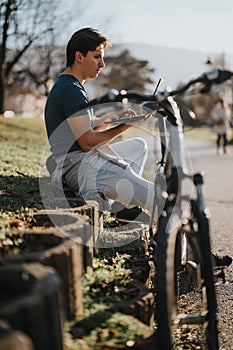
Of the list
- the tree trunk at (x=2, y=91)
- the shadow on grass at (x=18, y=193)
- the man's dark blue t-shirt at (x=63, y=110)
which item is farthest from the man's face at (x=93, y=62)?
the tree trunk at (x=2, y=91)

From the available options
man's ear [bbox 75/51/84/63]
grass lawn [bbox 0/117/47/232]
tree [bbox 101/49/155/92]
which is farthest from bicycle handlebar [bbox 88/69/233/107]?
tree [bbox 101/49/155/92]

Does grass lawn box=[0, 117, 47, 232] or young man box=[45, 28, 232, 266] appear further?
young man box=[45, 28, 232, 266]

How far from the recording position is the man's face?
5.46 metres

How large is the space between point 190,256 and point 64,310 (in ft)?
3.03

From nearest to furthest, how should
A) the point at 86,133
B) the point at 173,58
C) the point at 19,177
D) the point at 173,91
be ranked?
the point at 173,91
the point at 86,133
the point at 19,177
the point at 173,58

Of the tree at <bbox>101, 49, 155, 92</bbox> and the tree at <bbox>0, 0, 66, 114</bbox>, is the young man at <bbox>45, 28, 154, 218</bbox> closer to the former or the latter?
the tree at <bbox>0, 0, 66, 114</bbox>

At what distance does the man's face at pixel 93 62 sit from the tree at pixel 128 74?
56.1 m

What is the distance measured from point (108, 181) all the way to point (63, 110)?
0.72 m

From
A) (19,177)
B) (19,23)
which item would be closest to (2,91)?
(19,23)

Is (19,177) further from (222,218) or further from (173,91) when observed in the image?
(173,91)

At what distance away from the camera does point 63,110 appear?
5.39m

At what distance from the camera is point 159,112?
4.02 m

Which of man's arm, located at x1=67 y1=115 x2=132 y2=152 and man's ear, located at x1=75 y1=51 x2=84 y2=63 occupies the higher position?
man's ear, located at x1=75 y1=51 x2=84 y2=63

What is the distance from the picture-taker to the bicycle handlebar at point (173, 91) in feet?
10.9
